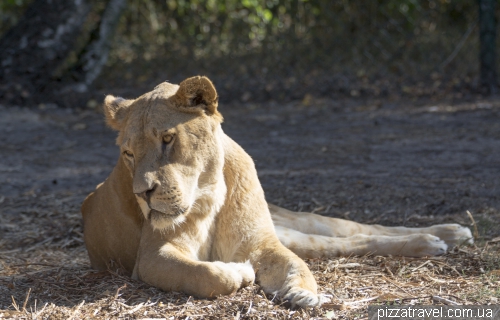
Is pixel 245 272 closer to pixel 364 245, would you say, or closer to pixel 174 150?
pixel 174 150

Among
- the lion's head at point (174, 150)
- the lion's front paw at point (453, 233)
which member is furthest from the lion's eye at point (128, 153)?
the lion's front paw at point (453, 233)

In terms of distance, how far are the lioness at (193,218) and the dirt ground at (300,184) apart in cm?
10

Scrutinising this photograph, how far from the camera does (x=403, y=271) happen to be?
3123 mm

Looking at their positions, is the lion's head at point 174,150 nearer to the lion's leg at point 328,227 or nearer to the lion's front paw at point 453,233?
the lion's leg at point 328,227

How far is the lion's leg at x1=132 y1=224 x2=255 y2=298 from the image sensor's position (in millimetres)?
2727

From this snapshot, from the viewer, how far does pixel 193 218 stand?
119 inches

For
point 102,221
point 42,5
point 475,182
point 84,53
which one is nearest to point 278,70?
point 84,53

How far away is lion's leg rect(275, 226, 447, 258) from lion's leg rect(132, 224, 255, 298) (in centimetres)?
57

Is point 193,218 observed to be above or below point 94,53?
below

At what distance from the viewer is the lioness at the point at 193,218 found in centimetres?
273

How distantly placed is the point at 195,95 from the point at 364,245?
1253 millimetres

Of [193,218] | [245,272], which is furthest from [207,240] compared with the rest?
[245,272]

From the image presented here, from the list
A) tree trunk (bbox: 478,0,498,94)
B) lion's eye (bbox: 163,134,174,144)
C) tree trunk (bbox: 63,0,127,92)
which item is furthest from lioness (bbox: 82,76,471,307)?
tree trunk (bbox: 63,0,127,92)

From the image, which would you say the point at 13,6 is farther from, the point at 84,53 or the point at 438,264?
the point at 438,264
